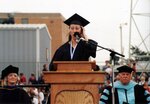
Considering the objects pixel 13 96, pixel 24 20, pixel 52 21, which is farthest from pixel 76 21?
pixel 24 20

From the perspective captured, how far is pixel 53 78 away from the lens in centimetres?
724

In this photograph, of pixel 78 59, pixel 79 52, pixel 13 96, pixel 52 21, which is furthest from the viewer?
pixel 52 21

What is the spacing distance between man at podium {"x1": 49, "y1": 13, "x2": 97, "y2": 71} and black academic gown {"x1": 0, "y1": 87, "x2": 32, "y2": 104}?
0.73 meters

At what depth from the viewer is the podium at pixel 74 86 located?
7.23 meters

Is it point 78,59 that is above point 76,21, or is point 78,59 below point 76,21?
below

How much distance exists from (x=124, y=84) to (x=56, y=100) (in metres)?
1.88

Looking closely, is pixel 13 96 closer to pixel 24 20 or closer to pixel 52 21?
pixel 52 21

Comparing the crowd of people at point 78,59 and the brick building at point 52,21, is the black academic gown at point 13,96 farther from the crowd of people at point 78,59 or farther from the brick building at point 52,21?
the brick building at point 52,21

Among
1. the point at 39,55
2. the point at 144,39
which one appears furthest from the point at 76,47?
the point at 39,55

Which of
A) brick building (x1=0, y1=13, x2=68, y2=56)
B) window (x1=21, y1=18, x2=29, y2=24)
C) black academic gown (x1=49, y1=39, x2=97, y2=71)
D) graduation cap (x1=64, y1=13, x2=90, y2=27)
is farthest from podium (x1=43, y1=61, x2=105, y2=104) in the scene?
window (x1=21, y1=18, x2=29, y2=24)

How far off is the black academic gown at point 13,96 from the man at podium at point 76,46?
0.73 metres

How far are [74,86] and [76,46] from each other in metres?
0.99

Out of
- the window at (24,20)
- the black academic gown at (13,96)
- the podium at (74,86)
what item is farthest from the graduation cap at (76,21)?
the window at (24,20)

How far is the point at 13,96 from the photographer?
844 cm
